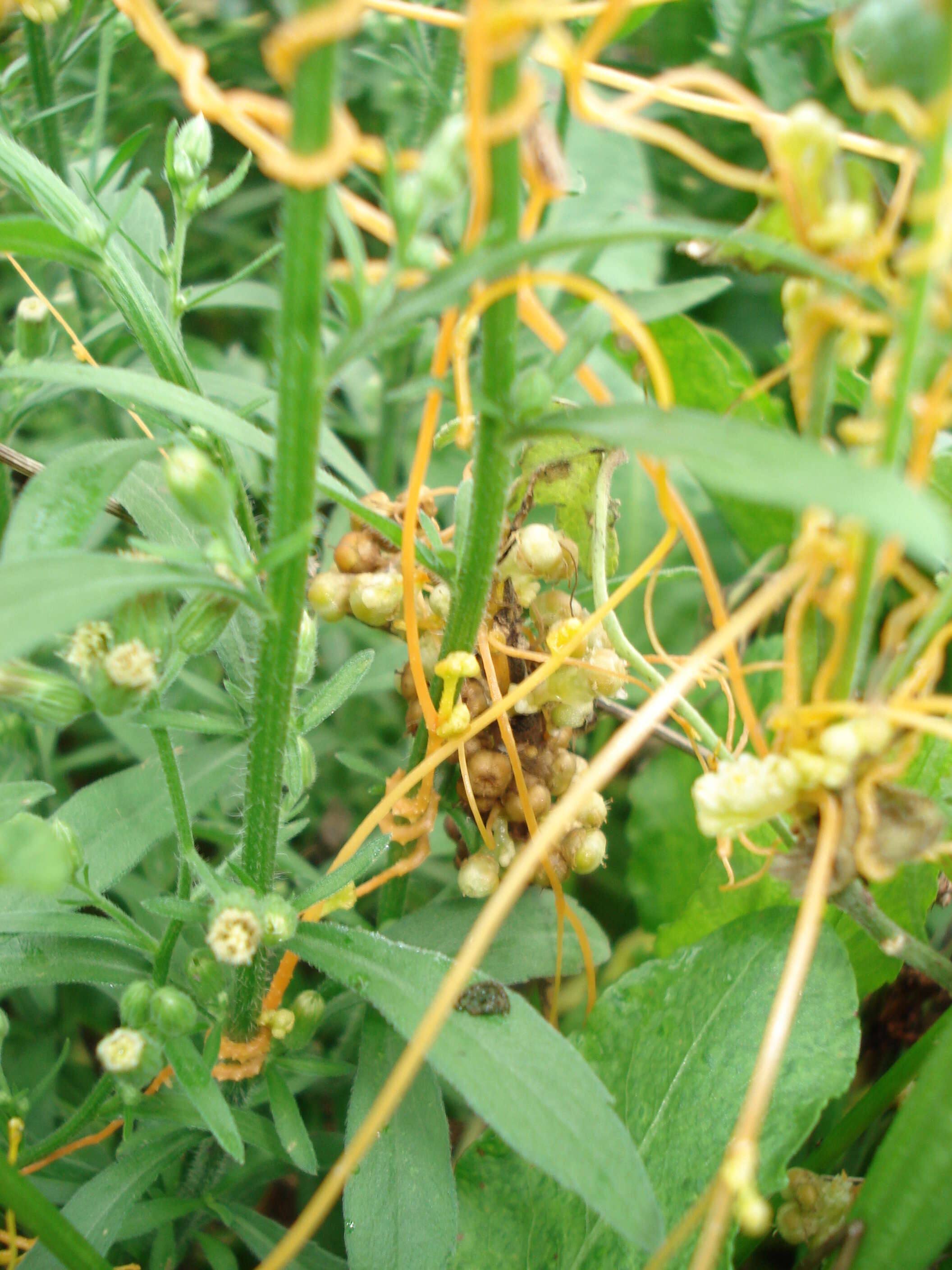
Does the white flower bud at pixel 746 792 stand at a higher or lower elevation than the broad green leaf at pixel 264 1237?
higher

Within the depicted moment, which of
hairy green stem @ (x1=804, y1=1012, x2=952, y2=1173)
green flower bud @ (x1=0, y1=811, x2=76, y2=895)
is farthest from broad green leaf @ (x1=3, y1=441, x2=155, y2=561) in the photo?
hairy green stem @ (x1=804, y1=1012, x2=952, y2=1173)

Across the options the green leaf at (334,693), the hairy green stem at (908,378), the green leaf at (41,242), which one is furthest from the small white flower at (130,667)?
the hairy green stem at (908,378)

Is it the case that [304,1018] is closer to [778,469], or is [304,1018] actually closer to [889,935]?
[889,935]

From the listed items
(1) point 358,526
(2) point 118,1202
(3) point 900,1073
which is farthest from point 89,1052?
(3) point 900,1073

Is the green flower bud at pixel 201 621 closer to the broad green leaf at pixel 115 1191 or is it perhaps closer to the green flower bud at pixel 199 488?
the green flower bud at pixel 199 488

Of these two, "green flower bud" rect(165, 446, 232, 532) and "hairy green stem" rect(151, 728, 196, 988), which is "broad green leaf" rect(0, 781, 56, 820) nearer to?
"hairy green stem" rect(151, 728, 196, 988)

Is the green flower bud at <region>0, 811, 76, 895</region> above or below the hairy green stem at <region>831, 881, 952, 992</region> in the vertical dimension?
above
